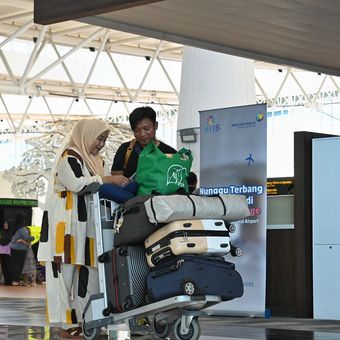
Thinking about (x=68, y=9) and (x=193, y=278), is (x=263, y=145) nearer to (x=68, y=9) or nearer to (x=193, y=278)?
(x=68, y=9)

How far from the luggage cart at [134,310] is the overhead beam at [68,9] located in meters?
1.38

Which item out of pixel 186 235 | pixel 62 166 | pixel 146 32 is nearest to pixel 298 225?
pixel 146 32

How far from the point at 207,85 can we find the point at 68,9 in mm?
8572

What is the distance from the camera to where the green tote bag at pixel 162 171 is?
6.72 m

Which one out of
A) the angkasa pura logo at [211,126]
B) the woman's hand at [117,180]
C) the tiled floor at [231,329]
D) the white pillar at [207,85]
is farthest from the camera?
the white pillar at [207,85]

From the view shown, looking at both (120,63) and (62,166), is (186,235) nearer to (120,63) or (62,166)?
(62,166)

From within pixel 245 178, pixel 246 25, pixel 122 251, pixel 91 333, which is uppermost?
pixel 246 25

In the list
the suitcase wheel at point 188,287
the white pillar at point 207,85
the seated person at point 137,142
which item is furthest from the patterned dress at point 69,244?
the white pillar at point 207,85

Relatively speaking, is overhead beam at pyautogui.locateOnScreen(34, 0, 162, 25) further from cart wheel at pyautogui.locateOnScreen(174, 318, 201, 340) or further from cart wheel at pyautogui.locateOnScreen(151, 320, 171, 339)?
cart wheel at pyautogui.locateOnScreen(151, 320, 171, 339)

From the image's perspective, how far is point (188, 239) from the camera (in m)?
6.26

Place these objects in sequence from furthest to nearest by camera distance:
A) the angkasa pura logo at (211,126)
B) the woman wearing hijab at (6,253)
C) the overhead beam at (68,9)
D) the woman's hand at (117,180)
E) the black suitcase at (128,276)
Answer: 1. the woman wearing hijab at (6,253)
2. the angkasa pura logo at (211,126)
3. the woman's hand at (117,180)
4. the black suitcase at (128,276)
5. the overhead beam at (68,9)

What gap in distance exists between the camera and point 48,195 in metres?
8.01

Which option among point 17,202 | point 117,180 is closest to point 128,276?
point 117,180

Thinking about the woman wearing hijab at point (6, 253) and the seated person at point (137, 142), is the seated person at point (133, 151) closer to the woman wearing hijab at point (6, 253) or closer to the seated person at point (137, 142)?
the seated person at point (137, 142)
